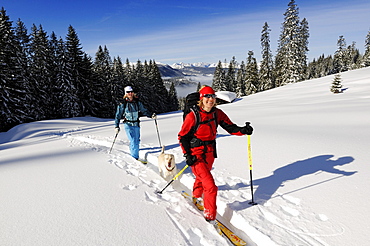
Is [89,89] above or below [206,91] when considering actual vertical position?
above

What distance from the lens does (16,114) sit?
24375 mm

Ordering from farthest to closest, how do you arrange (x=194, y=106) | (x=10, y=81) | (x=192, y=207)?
1. (x=10, y=81)
2. (x=192, y=207)
3. (x=194, y=106)

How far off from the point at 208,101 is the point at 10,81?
28.9m

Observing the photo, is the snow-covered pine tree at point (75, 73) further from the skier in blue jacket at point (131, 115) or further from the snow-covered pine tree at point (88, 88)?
the skier in blue jacket at point (131, 115)

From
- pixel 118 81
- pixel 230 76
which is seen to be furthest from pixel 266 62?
pixel 118 81

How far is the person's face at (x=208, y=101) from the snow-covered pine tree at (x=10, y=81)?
89.6ft

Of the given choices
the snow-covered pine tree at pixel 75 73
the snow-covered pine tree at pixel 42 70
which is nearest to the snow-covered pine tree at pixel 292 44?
the snow-covered pine tree at pixel 75 73

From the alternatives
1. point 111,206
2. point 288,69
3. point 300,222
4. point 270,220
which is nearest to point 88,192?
point 111,206

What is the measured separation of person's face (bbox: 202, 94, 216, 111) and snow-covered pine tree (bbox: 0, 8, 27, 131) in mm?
27321

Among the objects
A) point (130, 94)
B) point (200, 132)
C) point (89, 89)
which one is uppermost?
point (89, 89)

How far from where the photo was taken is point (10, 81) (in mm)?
24234

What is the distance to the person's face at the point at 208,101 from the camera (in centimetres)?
357

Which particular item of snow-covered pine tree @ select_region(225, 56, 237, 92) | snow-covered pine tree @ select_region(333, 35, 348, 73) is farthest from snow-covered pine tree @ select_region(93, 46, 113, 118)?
snow-covered pine tree @ select_region(333, 35, 348, 73)

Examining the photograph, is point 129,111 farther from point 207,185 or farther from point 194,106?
point 207,185
